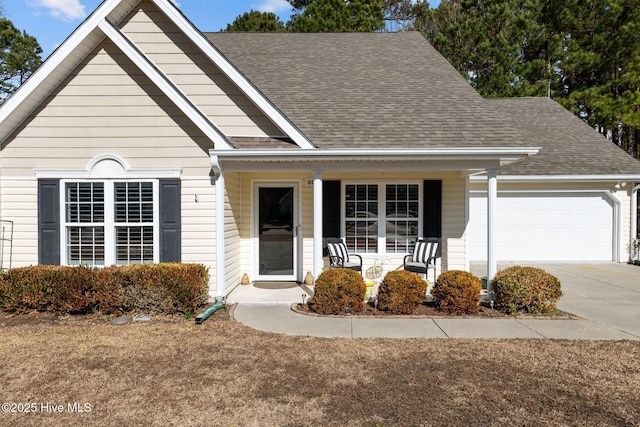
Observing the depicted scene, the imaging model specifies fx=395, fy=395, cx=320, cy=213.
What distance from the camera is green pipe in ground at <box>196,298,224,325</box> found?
574cm

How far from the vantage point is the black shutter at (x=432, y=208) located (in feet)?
28.1

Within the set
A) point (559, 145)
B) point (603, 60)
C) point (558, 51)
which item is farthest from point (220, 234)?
point (603, 60)

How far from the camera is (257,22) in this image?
23.4m

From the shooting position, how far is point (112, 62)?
22.0ft

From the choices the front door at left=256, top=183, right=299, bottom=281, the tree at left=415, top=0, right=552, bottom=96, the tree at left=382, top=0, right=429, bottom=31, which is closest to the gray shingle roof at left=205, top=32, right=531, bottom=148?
the front door at left=256, top=183, right=299, bottom=281

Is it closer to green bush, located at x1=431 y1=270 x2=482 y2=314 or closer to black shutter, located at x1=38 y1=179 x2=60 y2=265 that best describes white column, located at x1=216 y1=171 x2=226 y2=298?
black shutter, located at x1=38 y1=179 x2=60 y2=265

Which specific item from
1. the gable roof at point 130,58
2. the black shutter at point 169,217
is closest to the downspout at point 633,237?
the gable roof at point 130,58

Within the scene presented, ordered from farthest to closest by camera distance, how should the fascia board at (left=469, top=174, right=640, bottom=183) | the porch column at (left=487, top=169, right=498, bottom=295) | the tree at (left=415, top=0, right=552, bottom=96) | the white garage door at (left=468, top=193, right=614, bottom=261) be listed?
1. the tree at (left=415, top=0, right=552, bottom=96)
2. the white garage door at (left=468, top=193, right=614, bottom=261)
3. the fascia board at (left=469, top=174, right=640, bottom=183)
4. the porch column at (left=487, top=169, right=498, bottom=295)

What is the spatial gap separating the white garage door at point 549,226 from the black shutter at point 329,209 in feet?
16.3

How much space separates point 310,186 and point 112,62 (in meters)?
4.28

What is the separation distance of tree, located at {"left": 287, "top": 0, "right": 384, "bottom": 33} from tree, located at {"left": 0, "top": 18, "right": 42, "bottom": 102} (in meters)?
18.7

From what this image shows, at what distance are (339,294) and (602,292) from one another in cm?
547

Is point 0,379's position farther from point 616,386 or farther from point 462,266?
point 462,266

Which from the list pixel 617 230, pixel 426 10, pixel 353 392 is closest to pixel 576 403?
pixel 353 392
